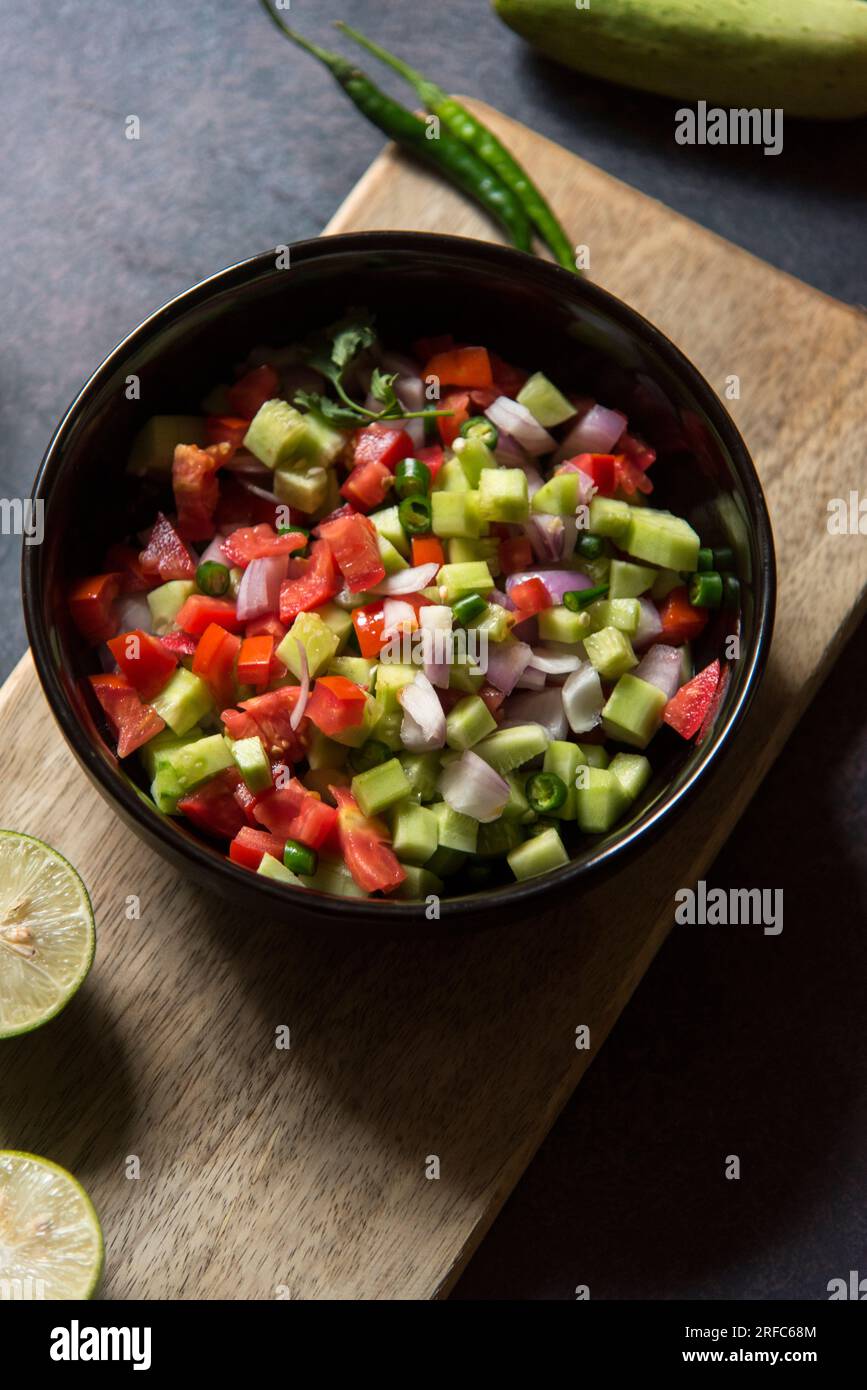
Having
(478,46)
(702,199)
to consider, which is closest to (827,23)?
(702,199)

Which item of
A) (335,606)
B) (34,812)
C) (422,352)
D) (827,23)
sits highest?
(827,23)

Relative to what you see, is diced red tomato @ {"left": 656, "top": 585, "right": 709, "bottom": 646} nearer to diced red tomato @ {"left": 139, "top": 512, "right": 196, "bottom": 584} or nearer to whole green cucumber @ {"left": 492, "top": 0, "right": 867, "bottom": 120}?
diced red tomato @ {"left": 139, "top": 512, "right": 196, "bottom": 584}

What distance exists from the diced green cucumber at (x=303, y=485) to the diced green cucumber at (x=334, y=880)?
0.64 m

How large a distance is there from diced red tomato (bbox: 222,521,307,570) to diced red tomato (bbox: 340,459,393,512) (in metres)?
0.12

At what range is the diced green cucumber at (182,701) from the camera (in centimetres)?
218

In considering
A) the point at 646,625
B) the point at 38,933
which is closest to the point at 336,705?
the point at 646,625

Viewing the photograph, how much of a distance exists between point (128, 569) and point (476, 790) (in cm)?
78

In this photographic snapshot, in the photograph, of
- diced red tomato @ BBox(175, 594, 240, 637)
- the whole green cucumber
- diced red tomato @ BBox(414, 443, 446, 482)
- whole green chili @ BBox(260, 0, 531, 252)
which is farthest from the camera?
the whole green cucumber

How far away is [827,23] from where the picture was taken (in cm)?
295

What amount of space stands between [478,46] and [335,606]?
1.70 m

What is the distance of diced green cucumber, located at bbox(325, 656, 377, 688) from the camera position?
2203mm

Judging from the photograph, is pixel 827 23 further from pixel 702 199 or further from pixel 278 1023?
pixel 278 1023

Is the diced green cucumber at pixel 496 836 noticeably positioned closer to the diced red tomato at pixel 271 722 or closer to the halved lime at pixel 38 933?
the diced red tomato at pixel 271 722

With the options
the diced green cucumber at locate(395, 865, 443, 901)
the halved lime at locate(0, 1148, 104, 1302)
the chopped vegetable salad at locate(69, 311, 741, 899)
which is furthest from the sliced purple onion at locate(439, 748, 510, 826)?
the halved lime at locate(0, 1148, 104, 1302)
